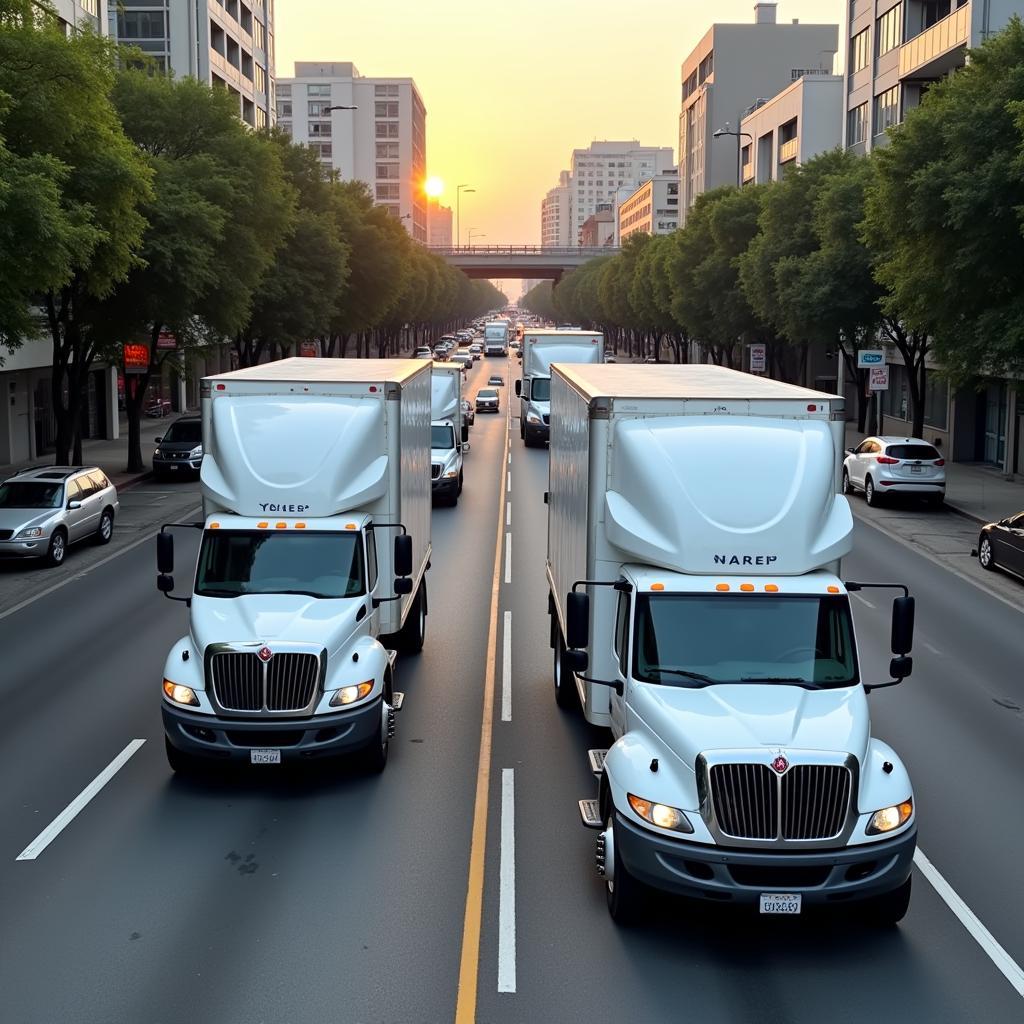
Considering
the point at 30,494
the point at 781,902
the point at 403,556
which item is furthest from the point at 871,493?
the point at 781,902

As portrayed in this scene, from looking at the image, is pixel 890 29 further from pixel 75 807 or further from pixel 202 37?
pixel 75 807

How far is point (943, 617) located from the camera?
21.1 metres

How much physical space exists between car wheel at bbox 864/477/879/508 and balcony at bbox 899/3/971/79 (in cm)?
1915

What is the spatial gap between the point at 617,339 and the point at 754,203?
314ft

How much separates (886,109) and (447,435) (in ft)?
107

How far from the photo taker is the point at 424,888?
10.3 m

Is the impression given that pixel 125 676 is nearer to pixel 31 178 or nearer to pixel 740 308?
pixel 31 178

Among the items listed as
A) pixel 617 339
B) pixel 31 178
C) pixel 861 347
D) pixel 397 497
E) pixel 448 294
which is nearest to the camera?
pixel 397 497

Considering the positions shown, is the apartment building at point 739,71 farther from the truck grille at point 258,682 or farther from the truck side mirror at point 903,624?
the truck side mirror at point 903,624

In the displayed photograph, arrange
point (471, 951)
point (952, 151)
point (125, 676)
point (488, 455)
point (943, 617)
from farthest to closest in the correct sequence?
point (488, 455)
point (952, 151)
point (943, 617)
point (125, 676)
point (471, 951)

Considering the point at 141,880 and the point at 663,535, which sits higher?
the point at 663,535

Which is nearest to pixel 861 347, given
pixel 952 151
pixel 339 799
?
pixel 952 151

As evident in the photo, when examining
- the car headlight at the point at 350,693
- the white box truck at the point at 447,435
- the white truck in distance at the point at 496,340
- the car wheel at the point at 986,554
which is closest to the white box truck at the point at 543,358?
the white box truck at the point at 447,435

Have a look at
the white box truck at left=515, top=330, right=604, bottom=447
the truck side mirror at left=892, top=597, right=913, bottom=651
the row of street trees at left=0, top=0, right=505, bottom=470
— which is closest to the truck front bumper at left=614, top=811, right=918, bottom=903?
the truck side mirror at left=892, top=597, right=913, bottom=651
